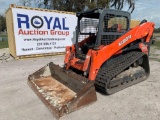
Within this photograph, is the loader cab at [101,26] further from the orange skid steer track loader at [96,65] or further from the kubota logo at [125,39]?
the kubota logo at [125,39]

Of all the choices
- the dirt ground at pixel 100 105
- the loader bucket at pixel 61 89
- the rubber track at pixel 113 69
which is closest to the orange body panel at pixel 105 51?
the rubber track at pixel 113 69

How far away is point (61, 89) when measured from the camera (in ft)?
12.6

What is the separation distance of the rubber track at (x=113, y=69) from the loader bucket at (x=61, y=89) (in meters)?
0.38

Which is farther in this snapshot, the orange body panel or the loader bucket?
the orange body panel

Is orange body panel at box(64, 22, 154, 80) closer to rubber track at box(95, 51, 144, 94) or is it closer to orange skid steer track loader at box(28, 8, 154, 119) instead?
orange skid steer track loader at box(28, 8, 154, 119)

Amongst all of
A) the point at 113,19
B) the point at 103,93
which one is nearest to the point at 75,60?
the point at 103,93

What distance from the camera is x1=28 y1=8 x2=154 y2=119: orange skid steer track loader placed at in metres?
3.30

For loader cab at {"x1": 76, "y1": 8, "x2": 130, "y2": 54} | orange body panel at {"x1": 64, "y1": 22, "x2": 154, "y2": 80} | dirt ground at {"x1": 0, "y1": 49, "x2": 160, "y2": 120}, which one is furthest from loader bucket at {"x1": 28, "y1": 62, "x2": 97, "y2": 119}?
loader cab at {"x1": 76, "y1": 8, "x2": 130, "y2": 54}

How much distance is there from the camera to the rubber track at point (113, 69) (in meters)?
3.53

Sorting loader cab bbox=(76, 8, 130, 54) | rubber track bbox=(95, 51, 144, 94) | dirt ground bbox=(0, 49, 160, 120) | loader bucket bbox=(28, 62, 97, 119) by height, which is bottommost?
dirt ground bbox=(0, 49, 160, 120)

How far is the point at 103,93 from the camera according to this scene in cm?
387

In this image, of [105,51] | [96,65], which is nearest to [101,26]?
[105,51]

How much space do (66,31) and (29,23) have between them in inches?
90.9

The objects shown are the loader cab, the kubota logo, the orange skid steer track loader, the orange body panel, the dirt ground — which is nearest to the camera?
the dirt ground
